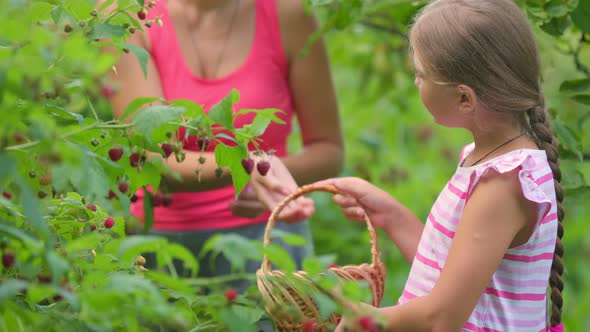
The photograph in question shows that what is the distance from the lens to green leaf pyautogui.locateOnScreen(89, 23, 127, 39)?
150 cm

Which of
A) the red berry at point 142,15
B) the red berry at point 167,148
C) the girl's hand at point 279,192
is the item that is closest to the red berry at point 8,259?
the red berry at point 167,148

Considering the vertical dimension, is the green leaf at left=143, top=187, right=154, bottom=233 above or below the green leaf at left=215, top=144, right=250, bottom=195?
below

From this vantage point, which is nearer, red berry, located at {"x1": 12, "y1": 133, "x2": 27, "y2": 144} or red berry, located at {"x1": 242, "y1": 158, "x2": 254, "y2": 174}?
red berry, located at {"x1": 12, "y1": 133, "x2": 27, "y2": 144}

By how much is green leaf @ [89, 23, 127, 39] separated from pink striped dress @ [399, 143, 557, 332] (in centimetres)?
67

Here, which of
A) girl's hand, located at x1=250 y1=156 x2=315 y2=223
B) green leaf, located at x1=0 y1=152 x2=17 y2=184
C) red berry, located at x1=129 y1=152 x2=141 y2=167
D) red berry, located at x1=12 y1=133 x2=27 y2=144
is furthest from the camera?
girl's hand, located at x1=250 y1=156 x2=315 y2=223

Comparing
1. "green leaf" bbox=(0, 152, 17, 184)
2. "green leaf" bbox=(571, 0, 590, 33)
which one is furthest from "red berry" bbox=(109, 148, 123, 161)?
"green leaf" bbox=(571, 0, 590, 33)

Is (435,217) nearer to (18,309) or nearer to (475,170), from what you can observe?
(475,170)

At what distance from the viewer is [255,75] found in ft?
8.41

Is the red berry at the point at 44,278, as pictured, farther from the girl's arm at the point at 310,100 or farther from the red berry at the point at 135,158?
the girl's arm at the point at 310,100

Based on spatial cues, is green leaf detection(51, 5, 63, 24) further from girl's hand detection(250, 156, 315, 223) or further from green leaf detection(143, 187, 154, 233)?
girl's hand detection(250, 156, 315, 223)

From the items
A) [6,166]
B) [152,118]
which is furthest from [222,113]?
[6,166]

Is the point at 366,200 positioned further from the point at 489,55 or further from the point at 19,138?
the point at 19,138

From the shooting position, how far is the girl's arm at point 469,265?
159cm

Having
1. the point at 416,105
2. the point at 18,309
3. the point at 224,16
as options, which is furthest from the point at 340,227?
the point at 18,309
